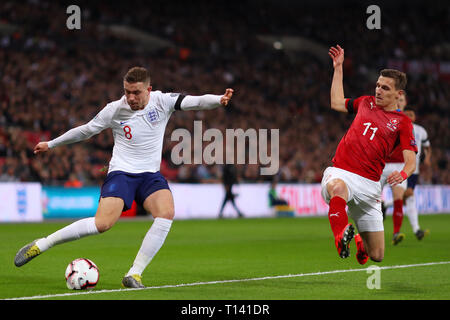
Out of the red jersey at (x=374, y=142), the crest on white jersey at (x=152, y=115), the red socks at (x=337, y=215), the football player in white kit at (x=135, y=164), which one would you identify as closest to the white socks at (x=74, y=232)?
the football player in white kit at (x=135, y=164)

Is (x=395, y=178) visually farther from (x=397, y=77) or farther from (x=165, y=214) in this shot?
(x=165, y=214)

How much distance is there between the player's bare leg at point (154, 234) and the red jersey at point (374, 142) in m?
1.84

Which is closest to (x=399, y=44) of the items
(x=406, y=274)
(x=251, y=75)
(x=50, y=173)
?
Answer: (x=251, y=75)

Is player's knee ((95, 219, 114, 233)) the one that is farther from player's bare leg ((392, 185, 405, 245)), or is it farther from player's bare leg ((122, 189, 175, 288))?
player's bare leg ((392, 185, 405, 245))

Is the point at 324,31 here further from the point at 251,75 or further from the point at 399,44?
the point at 251,75

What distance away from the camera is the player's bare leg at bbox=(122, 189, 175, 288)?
745 cm

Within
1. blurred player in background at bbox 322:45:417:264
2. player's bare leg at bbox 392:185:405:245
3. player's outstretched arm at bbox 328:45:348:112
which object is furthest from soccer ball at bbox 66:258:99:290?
player's bare leg at bbox 392:185:405:245

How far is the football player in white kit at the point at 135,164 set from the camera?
757 cm

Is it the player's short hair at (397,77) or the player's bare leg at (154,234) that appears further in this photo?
the player's short hair at (397,77)

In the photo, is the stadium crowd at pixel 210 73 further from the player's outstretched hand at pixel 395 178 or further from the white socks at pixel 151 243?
the player's outstretched hand at pixel 395 178

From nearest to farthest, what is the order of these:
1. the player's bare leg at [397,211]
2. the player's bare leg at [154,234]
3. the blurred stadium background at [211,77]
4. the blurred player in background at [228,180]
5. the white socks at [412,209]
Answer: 1. the player's bare leg at [154,234]
2. the player's bare leg at [397,211]
3. the white socks at [412,209]
4. the blurred stadium background at [211,77]
5. the blurred player in background at [228,180]

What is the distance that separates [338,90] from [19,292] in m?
3.90

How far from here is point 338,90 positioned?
833cm

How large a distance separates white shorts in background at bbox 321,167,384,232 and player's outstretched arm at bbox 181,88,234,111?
1.38 m
